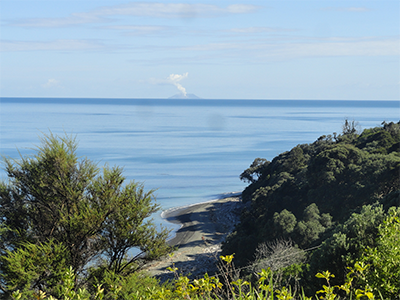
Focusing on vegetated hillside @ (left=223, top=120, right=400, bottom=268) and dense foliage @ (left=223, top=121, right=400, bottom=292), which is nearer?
dense foliage @ (left=223, top=121, right=400, bottom=292)

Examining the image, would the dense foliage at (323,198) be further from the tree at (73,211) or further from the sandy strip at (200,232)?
the tree at (73,211)

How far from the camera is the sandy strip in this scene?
25644mm

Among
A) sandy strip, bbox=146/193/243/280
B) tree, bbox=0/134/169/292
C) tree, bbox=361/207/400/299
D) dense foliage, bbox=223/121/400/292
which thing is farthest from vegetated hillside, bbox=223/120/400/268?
tree, bbox=361/207/400/299

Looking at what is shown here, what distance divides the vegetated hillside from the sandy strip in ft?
10.7

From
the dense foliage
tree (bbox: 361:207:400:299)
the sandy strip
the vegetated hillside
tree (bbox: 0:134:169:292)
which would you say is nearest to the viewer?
tree (bbox: 361:207:400:299)

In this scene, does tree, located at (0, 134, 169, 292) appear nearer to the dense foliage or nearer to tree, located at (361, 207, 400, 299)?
tree, located at (361, 207, 400, 299)

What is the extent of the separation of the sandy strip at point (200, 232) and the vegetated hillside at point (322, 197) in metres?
3.25

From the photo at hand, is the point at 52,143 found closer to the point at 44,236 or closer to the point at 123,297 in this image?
the point at 44,236

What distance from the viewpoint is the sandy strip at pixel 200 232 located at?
25644 millimetres

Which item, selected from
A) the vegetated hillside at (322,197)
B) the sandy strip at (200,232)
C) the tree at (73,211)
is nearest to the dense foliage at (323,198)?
the vegetated hillside at (322,197)

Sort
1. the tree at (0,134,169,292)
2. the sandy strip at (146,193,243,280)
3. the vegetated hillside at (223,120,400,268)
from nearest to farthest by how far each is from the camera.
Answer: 1. the tree at (0,134,169,292)
2. the vegetated hillside at (223,120,400,268)
3. the sandy strip at (146,193,243,280)

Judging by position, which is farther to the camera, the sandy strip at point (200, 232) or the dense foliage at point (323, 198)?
the sandy strip at point (200, 232)

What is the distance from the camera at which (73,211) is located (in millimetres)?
10992

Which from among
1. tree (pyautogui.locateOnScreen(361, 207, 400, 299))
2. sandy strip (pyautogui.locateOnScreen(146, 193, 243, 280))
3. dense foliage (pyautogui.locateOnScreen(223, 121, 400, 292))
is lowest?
sandy strip (pyautogui.locateOnScreen(146, 193, 243, 280))
